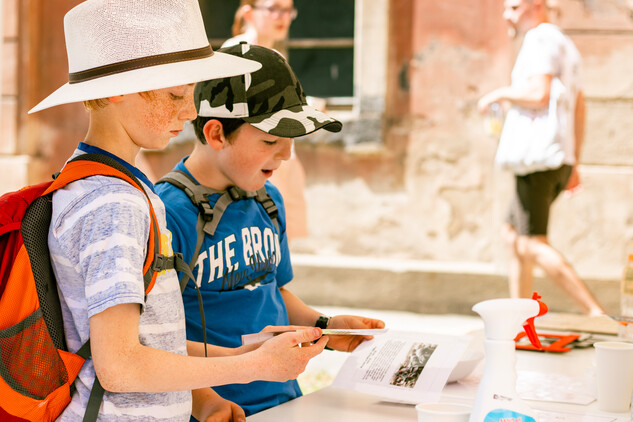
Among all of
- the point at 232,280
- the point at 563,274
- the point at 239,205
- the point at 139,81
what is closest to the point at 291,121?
the point at 239,205

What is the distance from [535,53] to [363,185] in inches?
71.7

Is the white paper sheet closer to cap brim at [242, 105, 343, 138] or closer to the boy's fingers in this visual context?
the boy's fingers

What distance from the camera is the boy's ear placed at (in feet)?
6.07

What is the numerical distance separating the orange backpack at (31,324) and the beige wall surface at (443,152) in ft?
15.0

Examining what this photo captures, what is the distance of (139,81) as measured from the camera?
1.26 metres

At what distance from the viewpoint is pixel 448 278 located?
18.2 ft

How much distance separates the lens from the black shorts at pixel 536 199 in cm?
462

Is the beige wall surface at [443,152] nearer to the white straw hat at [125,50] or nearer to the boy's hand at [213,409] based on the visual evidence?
the boy's hand at [213,409]

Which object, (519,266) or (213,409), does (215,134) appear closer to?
(213,409)

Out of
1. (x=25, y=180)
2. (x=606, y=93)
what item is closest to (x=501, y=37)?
(x=606, y=93)

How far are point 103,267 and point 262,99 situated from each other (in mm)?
749

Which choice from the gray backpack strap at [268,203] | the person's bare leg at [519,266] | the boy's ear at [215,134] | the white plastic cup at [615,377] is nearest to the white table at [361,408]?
the white plastic cup at [615,377]

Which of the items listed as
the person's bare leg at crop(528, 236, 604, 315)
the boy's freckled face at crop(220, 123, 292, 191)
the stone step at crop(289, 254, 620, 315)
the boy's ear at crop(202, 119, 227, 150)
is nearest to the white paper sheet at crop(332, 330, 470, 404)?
the boy's freckled face at crop(220, 123, 292, 191)

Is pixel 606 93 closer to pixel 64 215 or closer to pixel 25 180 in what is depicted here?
pixel 25 180
